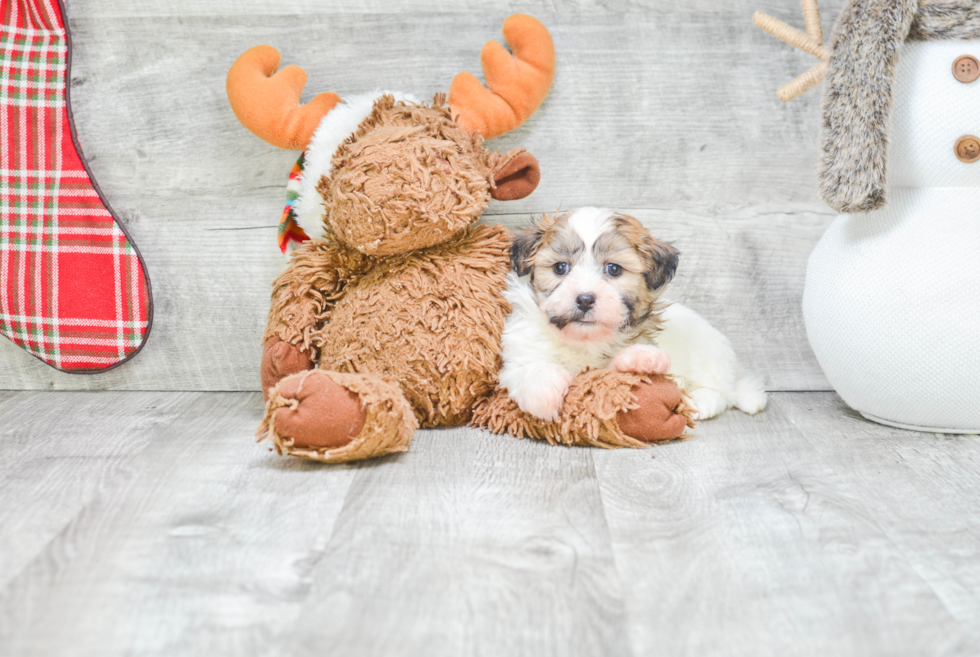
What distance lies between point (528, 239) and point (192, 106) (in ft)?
2.59

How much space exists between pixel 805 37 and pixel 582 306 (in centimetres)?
62

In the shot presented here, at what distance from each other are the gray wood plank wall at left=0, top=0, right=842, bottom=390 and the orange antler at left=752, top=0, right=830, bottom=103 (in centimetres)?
25

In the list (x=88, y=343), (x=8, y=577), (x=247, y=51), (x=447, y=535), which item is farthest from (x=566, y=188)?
(x=8, y=577)

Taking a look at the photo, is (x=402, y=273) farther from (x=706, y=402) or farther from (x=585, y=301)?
(x=706, y=402)

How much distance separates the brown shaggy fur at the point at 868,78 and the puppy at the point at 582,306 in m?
0.30

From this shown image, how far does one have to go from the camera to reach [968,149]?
1302 millimetres

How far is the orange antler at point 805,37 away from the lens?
54.8 inches

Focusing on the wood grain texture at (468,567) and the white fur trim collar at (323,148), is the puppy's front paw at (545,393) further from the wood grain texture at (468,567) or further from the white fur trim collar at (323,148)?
the white fur trim collar at (323,148)

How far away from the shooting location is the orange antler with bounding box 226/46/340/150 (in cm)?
150

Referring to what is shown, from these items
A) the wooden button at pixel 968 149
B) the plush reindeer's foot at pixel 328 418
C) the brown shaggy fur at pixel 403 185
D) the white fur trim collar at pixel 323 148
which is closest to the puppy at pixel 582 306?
the brown shaggy fur at pixel 403 185

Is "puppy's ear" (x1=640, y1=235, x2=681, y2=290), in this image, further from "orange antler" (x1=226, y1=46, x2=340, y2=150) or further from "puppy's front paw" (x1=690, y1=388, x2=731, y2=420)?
"orange antler" (x1=226, y1=46, x2=340, y2=150)

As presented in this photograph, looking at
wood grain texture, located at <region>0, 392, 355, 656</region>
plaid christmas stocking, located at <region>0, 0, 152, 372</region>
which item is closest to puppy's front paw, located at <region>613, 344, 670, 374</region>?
wood grain texture, located at <region>0, 392, 355, 656</region>

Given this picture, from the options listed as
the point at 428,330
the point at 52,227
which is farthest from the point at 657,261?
the point at 52,227

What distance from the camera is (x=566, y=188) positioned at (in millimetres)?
1684
